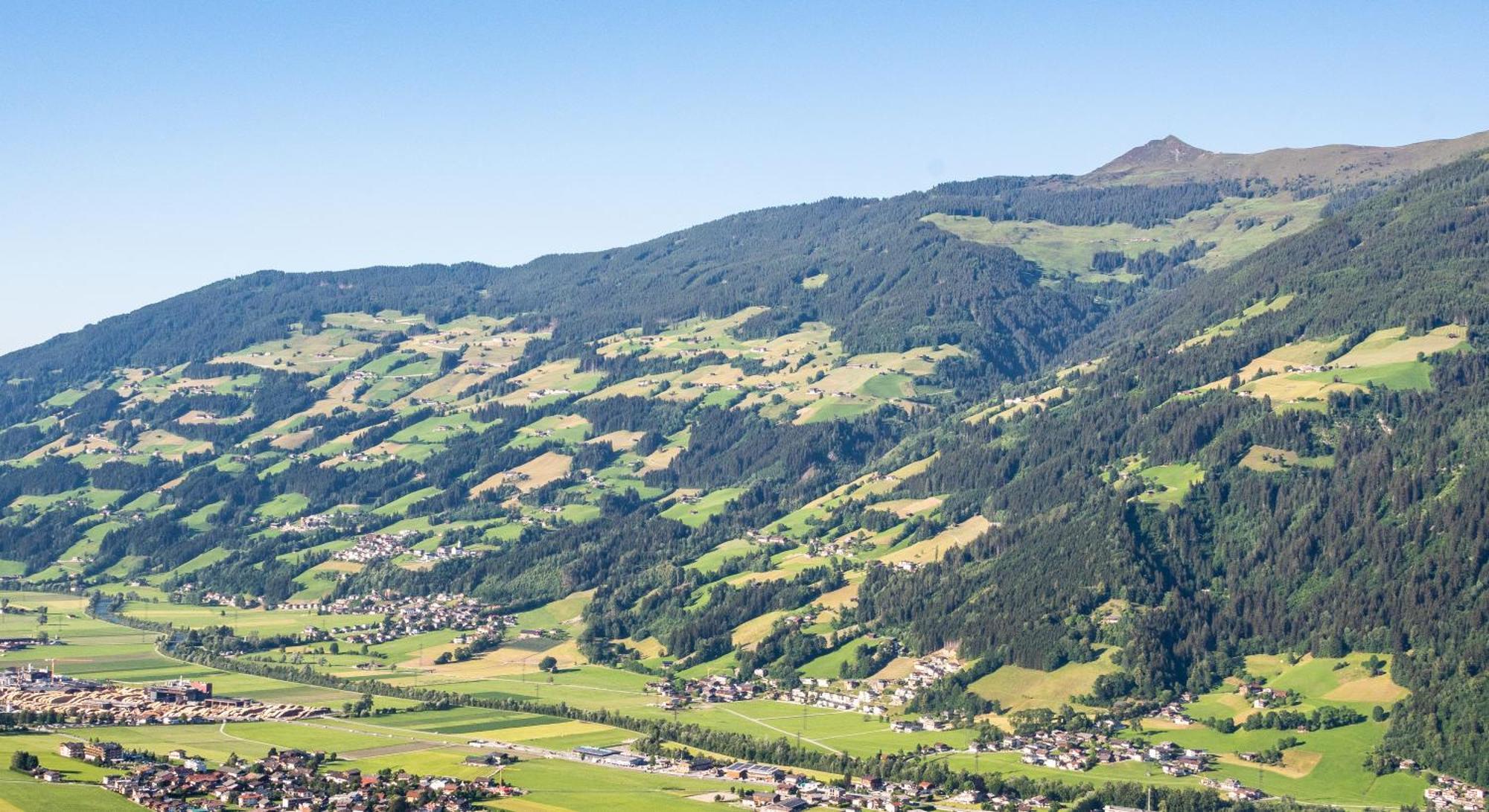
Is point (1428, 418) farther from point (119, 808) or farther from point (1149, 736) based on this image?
point (119, 808)

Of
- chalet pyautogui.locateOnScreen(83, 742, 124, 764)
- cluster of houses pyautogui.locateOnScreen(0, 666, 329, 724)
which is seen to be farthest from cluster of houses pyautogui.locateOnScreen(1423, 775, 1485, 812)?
chalet pyautogui.locateOnScreen(83, 742, 124, 764)

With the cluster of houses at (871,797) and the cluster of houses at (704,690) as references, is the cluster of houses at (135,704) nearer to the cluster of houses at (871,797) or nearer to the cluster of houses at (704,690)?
the cluster of houses at (704,690)

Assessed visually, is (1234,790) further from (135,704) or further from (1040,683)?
(135,704)

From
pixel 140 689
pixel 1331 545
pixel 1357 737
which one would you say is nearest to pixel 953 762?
pixel 1357 737

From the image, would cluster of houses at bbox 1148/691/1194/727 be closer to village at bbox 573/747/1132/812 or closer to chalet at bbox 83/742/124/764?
village at bbox 573/747/1132/812

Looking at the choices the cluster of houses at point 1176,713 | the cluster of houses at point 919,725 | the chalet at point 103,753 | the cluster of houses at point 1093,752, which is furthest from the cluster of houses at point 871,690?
the chalet at point 103,753

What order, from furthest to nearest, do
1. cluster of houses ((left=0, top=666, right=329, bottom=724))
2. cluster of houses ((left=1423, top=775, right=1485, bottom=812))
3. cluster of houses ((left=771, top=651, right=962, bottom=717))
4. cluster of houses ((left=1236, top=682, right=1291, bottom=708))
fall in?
cluster of houses ((left=771, top=651, right=962, bottom=717)) < cluster of houses ((left=0, top=666, right=329, bottom=724)) < cluster of houses ((left=1236, top=682, right=1291, bottom=708)) < cluster of houses ((left=1423, top=775, right=1485, bottom=812))

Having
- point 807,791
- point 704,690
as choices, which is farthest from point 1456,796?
point 704,690
